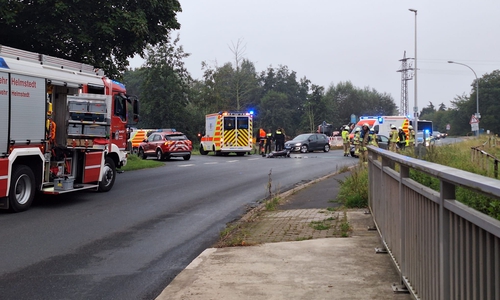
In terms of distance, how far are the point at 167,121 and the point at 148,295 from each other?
57988 mm

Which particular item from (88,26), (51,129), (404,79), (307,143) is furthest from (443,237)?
(404,79)

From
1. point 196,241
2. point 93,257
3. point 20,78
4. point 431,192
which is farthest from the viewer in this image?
point 20,78

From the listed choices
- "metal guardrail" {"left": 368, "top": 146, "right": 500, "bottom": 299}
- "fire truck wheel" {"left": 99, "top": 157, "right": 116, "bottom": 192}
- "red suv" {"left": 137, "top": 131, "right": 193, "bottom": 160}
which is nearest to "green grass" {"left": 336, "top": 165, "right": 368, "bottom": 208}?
"metal guardrail" {"left": 368, "top": 146, "right": 500, "bottom": 299}

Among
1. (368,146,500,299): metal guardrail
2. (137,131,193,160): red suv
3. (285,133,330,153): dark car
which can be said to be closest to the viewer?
(368,146,500,299): metal guardrail

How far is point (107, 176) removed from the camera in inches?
572

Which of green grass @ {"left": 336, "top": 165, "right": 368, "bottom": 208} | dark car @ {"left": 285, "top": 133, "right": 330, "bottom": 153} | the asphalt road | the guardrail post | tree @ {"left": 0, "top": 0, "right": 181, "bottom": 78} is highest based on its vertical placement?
tree @ {"left": 0, "top": 0, "right": 181, "bottom": 78}

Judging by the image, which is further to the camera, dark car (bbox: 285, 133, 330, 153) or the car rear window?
dark car (bbox: 285, 133, 330, 153)

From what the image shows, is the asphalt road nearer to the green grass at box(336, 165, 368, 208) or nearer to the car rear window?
the green grass at box(336, 165, 368, 208)

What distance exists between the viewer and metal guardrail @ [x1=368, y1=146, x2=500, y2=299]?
2.44 meters

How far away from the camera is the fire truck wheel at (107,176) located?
14.3m

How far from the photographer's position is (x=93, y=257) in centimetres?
730

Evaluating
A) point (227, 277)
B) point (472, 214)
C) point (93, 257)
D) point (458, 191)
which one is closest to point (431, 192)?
point (458, 191)

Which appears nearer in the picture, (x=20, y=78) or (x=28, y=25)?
(x=20, y=78)

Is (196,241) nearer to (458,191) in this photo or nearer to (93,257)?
(93,257)
